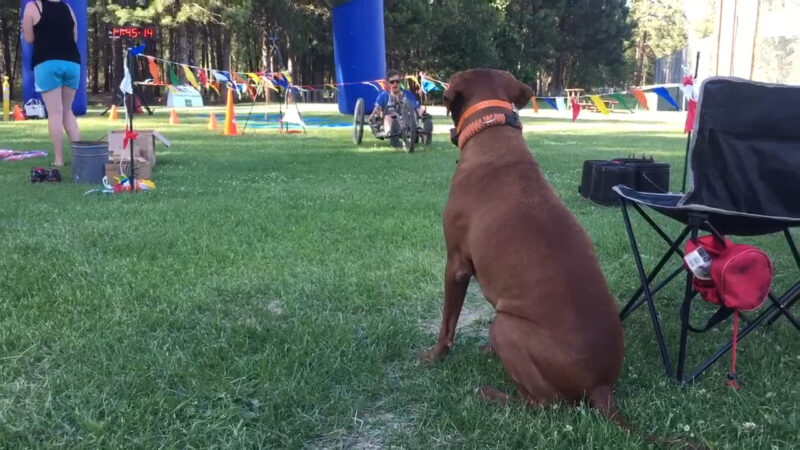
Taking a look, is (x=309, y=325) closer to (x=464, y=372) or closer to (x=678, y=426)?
(x=464, y=372)

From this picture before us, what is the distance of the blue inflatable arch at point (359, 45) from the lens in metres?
14.9

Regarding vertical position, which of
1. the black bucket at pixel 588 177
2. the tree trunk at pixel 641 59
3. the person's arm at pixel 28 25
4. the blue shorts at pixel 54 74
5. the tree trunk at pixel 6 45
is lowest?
the black bucket at pixel 588 177

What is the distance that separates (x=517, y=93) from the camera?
2738 mm

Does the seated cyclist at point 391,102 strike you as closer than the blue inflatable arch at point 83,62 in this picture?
Yes

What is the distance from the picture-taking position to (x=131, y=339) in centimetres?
266

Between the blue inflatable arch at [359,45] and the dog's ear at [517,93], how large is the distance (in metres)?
12.4

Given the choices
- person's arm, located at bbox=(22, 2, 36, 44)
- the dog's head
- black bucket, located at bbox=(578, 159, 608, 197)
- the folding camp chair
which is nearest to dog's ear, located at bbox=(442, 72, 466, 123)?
the dog's head

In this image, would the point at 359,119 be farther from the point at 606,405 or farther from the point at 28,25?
the point at 606,405

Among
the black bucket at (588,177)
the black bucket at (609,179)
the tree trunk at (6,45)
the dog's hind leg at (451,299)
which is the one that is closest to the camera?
the dog's hind leg at (451,299)

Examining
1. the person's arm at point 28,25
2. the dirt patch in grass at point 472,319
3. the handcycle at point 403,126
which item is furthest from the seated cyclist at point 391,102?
the dirt patch in grass at point 472,319

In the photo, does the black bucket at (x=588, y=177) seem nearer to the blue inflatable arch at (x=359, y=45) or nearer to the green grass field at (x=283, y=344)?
the green grass field at (x=283, y=344)

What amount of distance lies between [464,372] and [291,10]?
31.6m

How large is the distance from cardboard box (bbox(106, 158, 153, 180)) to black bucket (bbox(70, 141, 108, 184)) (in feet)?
0.41

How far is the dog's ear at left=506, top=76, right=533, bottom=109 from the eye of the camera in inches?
107
